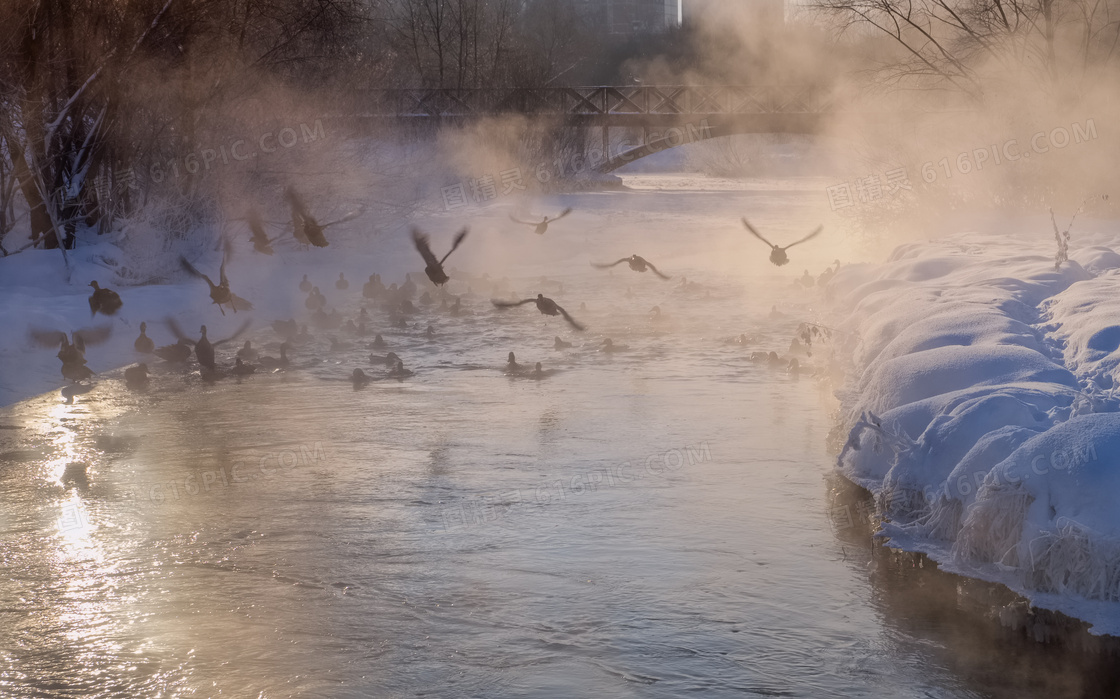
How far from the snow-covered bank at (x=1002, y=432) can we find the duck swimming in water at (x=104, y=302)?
9.70 metres

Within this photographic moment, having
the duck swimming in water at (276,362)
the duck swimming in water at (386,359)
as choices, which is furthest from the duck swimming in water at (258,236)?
the duck swimming in water at (386,359)

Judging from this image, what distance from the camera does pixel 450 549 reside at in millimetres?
7594

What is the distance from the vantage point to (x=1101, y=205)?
1928cm

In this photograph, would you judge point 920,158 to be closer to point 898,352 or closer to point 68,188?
point 898,352

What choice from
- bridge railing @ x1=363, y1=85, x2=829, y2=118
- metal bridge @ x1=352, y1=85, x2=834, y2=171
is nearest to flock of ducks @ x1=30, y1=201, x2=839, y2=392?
bridge railing @ x1=363, y1=85, x2=829, y2=118

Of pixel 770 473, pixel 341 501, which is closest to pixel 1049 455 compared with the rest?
pixel 770 473

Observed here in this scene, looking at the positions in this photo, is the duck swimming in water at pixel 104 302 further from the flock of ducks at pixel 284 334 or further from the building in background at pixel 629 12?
the building in background at pixel 629 12

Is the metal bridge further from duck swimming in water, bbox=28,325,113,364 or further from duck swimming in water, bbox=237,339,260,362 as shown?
duck swimming in water, bbox=237,339,260,362

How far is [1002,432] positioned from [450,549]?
12.0 feet

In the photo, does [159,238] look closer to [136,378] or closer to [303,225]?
[303,225]

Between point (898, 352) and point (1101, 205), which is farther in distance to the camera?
point (1101, 205)

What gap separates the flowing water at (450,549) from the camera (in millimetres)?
5977

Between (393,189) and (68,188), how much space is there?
9703 millimetres

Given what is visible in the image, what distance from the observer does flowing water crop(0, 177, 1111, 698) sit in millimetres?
5977
